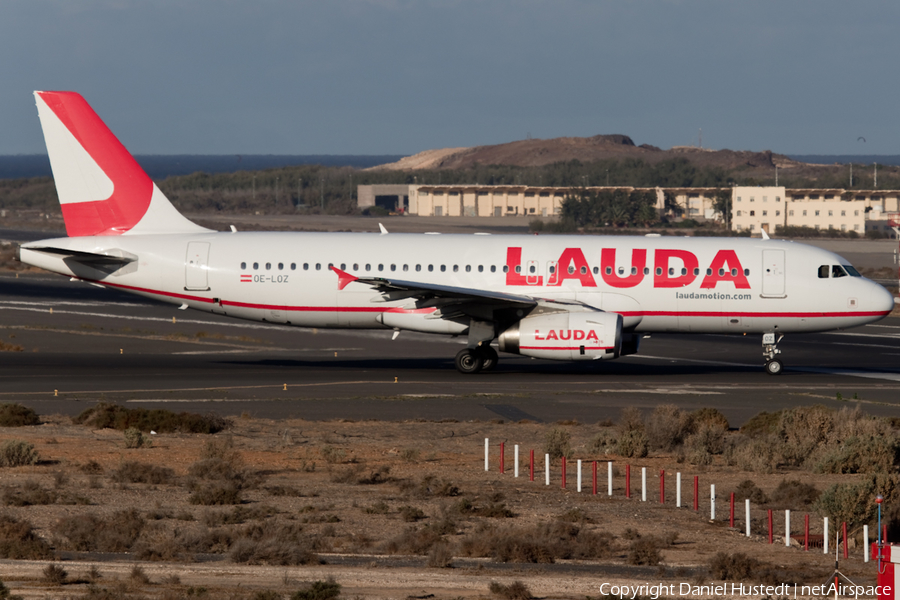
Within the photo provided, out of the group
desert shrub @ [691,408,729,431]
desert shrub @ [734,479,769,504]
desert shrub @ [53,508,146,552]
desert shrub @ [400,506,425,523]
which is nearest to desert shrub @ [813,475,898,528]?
desert shrub @ [734,479,769,504]

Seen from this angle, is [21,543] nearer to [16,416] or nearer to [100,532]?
[100,532]

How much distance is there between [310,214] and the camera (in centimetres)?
16650

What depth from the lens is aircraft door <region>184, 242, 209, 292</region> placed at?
34.8 m

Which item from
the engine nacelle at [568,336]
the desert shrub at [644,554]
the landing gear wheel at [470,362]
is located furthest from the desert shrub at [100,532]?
the landing gear wheel at [470,362]

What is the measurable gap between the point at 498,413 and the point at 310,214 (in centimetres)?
14077

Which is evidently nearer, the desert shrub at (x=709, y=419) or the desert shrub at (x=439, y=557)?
the desert shrub at (x=439, y=557)

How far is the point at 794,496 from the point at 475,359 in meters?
17.5

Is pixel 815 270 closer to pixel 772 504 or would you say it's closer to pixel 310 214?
pixel 772 504

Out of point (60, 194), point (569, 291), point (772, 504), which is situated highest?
point (60, 194)

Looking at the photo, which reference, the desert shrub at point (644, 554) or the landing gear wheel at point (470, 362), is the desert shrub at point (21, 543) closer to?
the desert shrub at point (644, 554)

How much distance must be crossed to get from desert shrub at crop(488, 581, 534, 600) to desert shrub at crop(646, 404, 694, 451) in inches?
443

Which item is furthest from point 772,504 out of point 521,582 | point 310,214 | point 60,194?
point 310,214

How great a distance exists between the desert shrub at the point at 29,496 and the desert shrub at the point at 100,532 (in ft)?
5.58

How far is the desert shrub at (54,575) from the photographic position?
13.2 m
